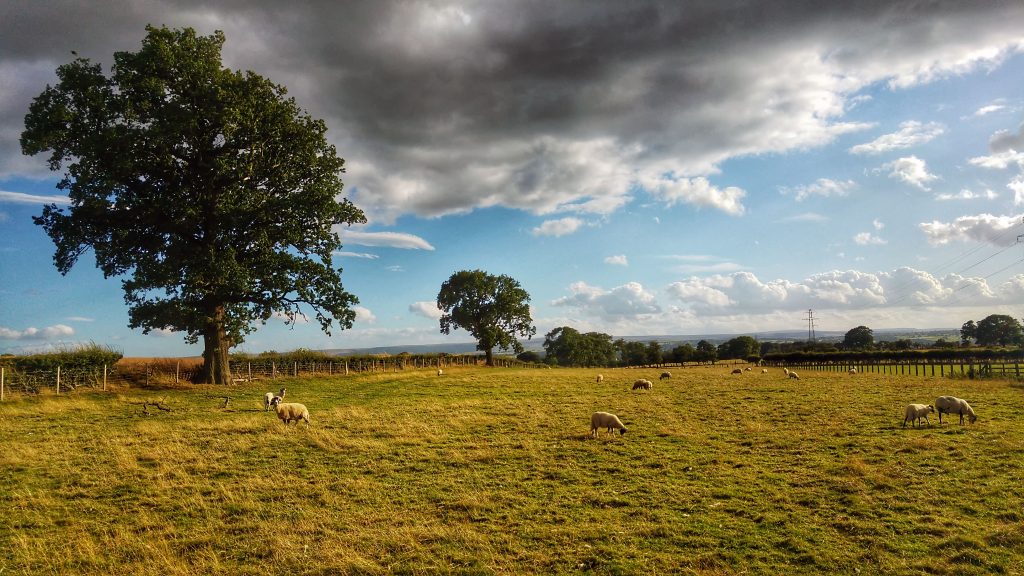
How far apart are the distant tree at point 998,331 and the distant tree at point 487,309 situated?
388ft

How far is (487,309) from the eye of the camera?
288 ft

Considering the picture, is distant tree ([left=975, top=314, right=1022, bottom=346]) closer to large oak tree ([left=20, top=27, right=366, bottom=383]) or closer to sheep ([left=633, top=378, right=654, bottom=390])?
sheep ([left=633, top=378, right=654, bottom=390])

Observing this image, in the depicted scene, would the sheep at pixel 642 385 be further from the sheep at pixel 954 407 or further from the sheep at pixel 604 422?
the sheep at pixel 604 422

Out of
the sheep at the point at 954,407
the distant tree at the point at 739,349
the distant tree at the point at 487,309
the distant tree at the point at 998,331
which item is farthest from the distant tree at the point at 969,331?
the sheep at the point at 954,407

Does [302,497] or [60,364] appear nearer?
[302,497]

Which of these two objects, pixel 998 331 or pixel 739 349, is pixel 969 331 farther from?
pixel 739 349

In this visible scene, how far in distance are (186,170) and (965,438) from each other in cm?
4055

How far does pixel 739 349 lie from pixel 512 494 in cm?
13450

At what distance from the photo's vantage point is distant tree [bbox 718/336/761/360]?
130 m

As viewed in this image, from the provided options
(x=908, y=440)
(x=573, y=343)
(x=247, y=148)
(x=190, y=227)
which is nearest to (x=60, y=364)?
(x=190, y=227)

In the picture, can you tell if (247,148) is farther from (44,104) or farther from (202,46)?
(44,104)

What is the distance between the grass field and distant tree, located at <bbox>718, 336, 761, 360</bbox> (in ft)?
374

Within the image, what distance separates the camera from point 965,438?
16.8 metres

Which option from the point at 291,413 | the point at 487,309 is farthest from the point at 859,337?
the point at 291,413
